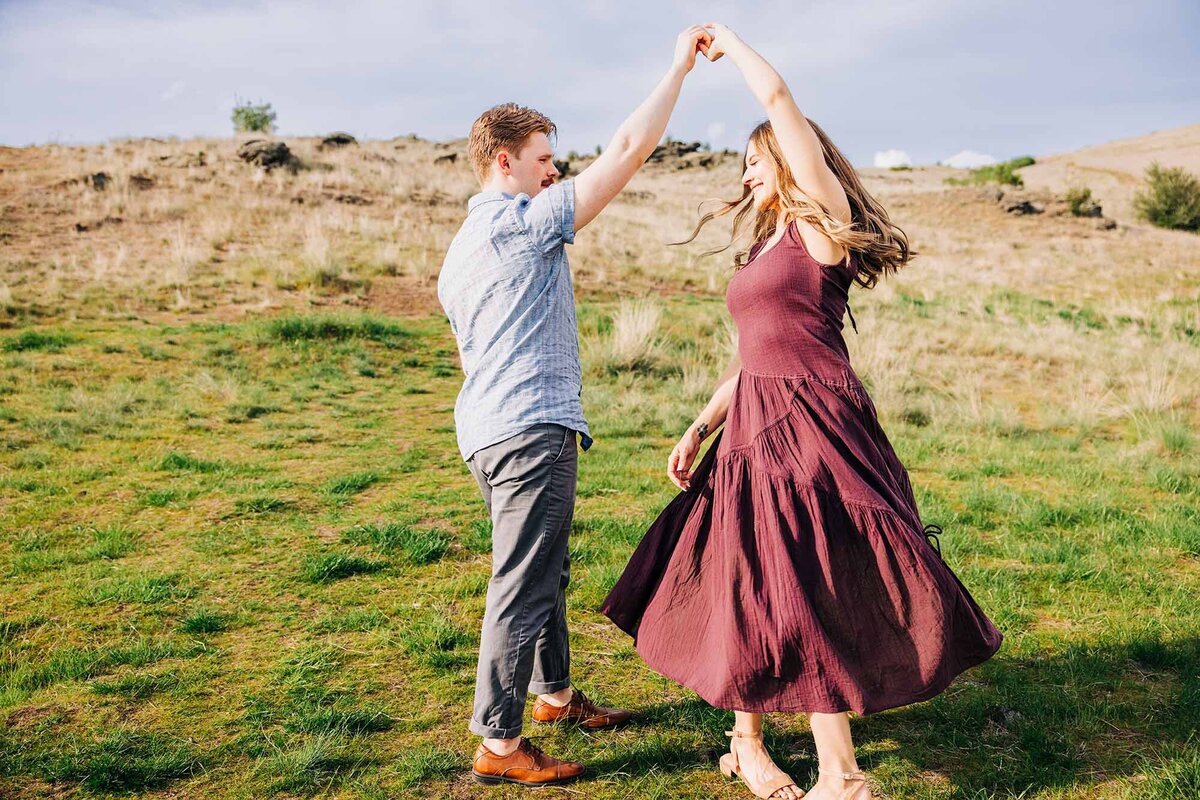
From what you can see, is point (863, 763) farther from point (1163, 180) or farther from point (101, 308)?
point (1163, 180)

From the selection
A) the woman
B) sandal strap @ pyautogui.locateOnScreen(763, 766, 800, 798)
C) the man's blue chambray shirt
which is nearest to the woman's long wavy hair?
the woman

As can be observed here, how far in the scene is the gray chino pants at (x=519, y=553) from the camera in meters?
2.58

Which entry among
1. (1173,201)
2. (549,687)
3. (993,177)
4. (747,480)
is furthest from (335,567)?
(993,177)

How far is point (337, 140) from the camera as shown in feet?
104

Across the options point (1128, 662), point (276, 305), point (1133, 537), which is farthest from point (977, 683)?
point (276, 305)

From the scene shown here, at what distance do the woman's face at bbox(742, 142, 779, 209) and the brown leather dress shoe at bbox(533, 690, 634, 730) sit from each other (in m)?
2.03

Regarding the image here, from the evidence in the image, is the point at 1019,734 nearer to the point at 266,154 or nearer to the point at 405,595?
the point at 405,595

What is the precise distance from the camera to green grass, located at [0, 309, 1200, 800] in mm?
2949

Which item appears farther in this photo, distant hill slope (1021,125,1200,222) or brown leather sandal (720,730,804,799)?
distant hill slope (1021,125,1200,222)

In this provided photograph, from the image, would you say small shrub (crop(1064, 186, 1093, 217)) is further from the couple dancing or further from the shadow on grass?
the couple dancing

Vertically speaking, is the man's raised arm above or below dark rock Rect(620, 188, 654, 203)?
below

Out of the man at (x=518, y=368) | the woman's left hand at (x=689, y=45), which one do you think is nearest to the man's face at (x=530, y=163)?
the man at (x=518, y=368)

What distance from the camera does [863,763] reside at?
2.96 metres

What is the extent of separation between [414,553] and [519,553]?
242 centimetres
